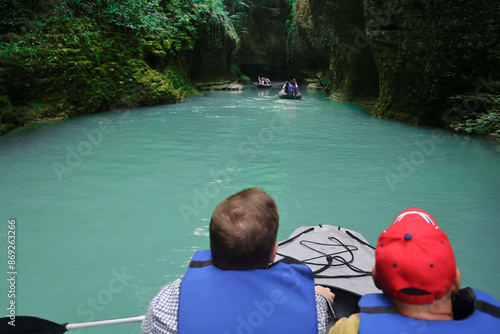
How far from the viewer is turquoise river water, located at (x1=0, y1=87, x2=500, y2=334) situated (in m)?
3.16

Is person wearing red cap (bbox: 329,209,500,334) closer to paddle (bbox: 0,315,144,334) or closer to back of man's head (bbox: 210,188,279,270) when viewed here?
back of man's head (bbox: 210,188,279,270)

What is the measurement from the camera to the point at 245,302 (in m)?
1.27

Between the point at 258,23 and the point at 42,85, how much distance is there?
2886cm

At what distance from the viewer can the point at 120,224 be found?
4176 mm

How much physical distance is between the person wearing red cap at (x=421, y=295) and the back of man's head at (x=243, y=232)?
41 centimetres

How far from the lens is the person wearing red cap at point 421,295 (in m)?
1.18

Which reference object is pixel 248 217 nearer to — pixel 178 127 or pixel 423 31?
pixel 178 127

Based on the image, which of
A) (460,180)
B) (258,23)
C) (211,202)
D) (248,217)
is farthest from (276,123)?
(258,23)

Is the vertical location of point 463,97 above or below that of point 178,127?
above

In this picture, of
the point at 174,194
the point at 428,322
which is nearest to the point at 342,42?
the point at 174,194

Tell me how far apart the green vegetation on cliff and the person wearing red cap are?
10.3m

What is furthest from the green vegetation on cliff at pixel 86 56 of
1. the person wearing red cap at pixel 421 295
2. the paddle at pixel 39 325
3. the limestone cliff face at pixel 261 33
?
the limestone cliff face at pixel 261 33

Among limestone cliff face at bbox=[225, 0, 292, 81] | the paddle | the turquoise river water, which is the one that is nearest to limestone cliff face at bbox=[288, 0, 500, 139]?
the turquoise river water

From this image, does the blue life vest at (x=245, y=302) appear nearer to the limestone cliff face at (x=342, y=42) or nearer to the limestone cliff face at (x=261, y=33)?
the limestone cliff face at (x=342, y=42)
